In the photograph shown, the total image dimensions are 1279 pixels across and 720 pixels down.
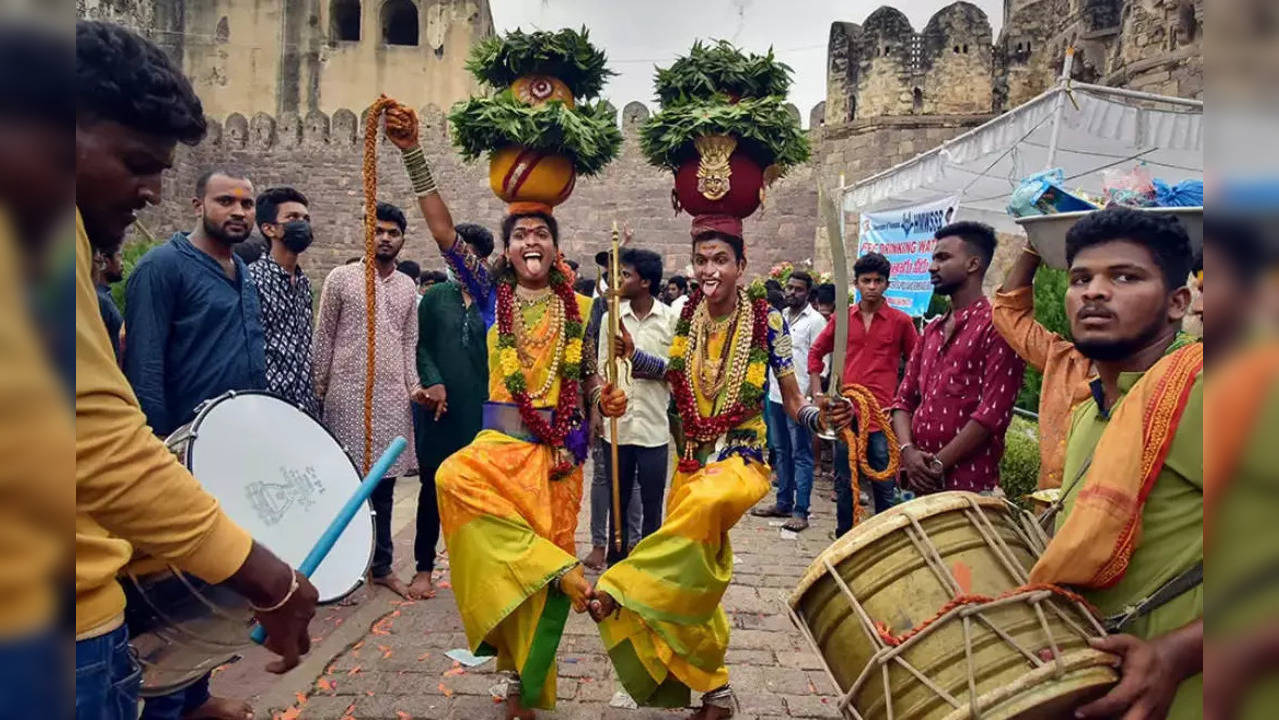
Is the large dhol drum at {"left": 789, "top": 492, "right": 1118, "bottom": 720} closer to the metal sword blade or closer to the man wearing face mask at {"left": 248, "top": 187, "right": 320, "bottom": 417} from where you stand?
the metal sword blade

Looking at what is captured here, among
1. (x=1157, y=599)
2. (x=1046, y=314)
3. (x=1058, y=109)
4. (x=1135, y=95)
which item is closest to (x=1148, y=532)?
(x=1157, y=599)

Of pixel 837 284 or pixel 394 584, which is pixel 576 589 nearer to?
pixel 837 284

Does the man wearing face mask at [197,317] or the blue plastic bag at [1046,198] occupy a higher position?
the blue plastic bag at [1046,198]

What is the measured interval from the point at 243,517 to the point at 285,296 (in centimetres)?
257

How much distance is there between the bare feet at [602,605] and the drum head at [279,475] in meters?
0.95

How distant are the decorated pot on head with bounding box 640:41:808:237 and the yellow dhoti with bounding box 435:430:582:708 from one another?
65.3 inches

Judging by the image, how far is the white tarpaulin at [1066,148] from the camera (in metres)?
7.70

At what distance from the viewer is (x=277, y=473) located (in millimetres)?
2754

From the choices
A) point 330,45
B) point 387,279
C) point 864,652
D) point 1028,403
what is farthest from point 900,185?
point 330,45

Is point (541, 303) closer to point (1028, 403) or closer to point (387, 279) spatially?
point (387, 279)

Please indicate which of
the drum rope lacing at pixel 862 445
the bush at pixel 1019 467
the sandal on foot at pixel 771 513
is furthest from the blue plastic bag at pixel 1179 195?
the sandal on foot at pixel 771 513

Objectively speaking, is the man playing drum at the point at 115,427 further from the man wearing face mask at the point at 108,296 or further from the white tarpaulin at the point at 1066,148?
the white tarpaulin at the point at 1066,148

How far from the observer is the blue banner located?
338 inches

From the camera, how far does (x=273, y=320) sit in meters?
4.68
